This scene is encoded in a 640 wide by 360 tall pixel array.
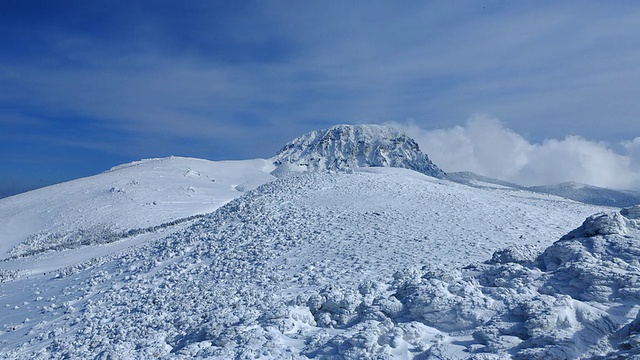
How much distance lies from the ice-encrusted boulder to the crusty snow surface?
6145cm

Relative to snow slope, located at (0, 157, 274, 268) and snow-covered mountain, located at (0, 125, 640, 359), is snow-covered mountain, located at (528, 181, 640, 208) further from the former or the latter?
snow slope, located at (0, 157, 274, 268)

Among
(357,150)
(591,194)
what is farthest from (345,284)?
(357,150)

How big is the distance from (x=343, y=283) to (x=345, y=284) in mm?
123

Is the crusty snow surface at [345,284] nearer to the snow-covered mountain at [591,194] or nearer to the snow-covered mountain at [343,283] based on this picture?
the snow-covered mountain at [343,283]

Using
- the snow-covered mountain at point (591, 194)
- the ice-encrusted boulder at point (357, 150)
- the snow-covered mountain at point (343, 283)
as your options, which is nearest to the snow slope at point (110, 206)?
the snow-covered mountain at point (343, 283)

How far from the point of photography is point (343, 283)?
14.9m

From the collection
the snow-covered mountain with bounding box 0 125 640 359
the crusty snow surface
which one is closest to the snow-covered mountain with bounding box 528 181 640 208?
the snow-covered mountain with bounding box 0 125 640 359

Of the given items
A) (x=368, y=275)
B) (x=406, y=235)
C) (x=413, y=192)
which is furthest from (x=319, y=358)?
(x=413, y=192)

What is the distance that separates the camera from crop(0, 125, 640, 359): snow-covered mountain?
9.03 metres

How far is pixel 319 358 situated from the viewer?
895 centimetres

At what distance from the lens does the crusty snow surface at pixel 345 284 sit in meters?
9.02

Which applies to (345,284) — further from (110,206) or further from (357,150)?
(357,150)

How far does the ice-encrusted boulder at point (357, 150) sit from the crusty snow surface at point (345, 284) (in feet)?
202

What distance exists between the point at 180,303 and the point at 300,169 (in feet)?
210
